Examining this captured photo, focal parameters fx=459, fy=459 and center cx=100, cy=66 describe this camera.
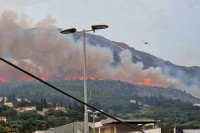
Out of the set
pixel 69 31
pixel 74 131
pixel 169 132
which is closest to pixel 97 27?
pixel 69 31

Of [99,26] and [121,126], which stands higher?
[99,26]

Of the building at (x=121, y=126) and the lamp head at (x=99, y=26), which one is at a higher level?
the lamp head at (x=99, y=26)

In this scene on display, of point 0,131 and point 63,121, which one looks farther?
point 63,121

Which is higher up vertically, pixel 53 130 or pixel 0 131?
pixel 53 130

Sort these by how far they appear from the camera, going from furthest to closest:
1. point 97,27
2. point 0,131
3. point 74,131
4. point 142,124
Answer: point 0,131 → point 142,124 → point 74,131 → point 97,27

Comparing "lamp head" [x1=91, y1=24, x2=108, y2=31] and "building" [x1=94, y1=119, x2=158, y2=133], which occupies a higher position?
"lamp head" [x1=91, y1=24, x2=108, y2=31]

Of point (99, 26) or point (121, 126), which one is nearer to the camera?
point (99, 26)

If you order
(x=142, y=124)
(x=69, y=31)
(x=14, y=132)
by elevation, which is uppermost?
(x=69, y=31)

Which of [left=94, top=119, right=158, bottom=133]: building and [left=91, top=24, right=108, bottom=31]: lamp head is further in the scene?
[left=94, top=119, right=158, bottom=133]: building

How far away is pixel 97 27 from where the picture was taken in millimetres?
21875

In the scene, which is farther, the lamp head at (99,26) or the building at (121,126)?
the building at (121,126)

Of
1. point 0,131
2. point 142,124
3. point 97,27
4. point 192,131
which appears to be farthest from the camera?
point 0,131

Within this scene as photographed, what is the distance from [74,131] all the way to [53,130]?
176cm

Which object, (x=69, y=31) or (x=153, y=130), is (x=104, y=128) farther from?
(x=69, y=31)
